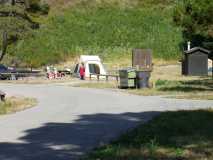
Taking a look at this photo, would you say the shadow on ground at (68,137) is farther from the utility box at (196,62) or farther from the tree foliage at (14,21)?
the utility box at (196,62)

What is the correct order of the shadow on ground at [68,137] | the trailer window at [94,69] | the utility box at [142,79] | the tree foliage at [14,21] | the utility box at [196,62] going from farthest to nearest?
the utility box at [196,62]
the trailer window at [94,69]
the tree foliage at [14,21]
the utility box at [142,79]
the shadow on ground at [68,137]

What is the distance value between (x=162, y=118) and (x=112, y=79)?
89.3 ft

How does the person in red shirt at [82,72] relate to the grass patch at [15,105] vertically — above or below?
above

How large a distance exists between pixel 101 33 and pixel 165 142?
56578 mm

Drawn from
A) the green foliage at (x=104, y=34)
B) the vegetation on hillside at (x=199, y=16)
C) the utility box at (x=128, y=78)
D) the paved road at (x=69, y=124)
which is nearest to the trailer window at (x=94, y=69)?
the utility box at (x=128, y=78)

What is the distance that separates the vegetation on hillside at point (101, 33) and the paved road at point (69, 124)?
117ft

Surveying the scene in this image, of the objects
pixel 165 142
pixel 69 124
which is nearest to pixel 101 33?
pixel 69 124

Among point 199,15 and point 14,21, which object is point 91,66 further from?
point 199,15

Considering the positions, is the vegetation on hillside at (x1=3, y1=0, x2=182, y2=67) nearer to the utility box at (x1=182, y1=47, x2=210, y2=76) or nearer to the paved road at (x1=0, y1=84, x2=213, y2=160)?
the utility box at (x1=182, y1=47, x2=210, y2=76)

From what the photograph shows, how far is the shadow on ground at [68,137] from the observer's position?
10.9 m

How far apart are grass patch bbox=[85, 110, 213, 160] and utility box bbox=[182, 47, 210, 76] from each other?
34.0 metres

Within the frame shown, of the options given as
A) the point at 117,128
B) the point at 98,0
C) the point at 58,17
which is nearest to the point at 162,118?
the point at 117,128

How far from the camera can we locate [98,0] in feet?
265

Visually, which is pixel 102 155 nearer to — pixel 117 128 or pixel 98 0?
pixel 117 128
